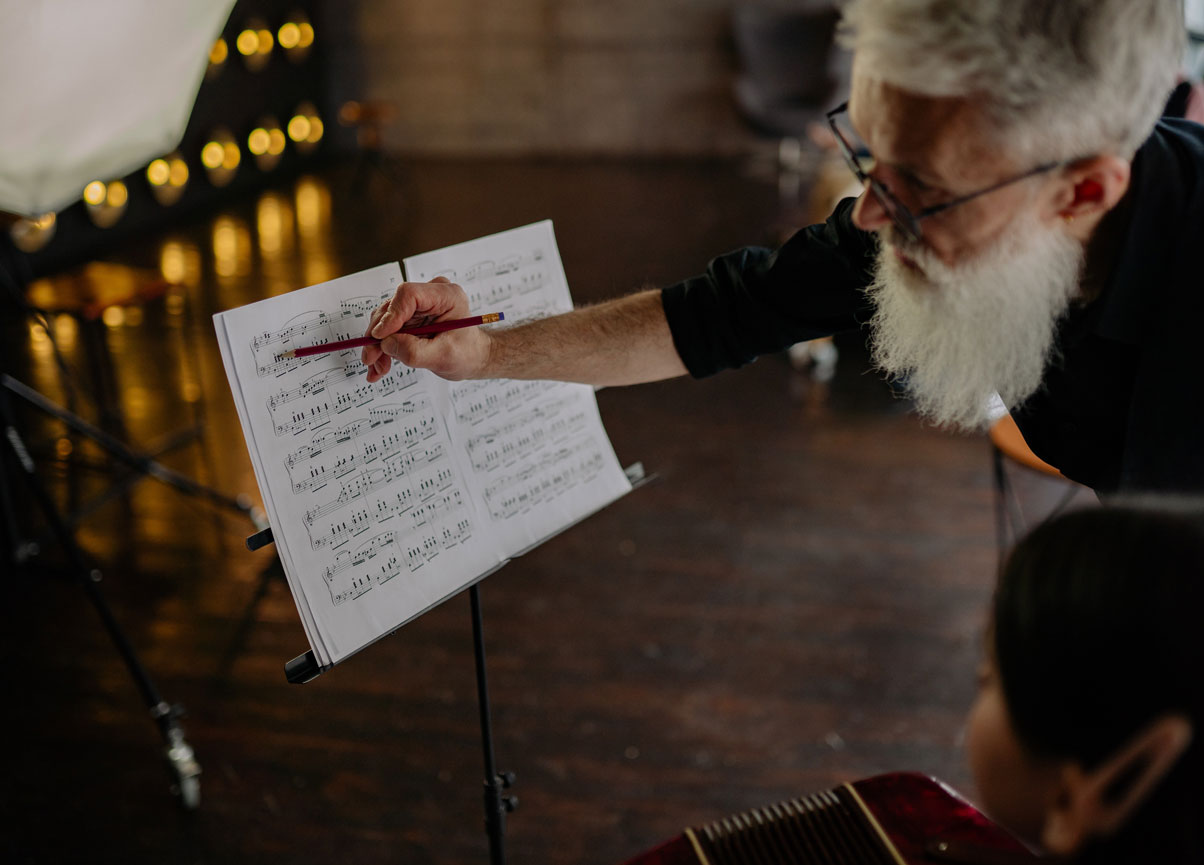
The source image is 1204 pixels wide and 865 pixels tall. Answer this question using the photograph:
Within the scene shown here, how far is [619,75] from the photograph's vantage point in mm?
8211

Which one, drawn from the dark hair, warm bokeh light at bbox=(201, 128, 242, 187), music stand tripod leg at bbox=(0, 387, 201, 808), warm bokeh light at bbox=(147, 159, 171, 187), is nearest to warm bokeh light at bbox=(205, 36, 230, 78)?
warm bokeh light at bbox=(201, 128, 242, 187)

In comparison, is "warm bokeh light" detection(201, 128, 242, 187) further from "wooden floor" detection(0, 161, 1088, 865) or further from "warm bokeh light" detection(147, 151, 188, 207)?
"wooden floor" detection(0, 161, 1088, 865)

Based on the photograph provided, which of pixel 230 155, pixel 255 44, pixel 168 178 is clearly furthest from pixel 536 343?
pixel 255 44

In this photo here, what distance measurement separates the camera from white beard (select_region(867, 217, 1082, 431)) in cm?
112

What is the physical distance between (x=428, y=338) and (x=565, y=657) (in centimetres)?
154

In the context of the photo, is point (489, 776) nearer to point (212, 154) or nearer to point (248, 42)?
point (212, 154)

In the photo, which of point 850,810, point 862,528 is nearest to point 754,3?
point 862,528

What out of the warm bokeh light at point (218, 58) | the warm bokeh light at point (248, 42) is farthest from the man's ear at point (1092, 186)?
the warm bokeh light at point (248, 42)

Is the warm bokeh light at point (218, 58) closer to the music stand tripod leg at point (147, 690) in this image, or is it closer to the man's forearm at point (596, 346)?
the music stand tripod leg at point (147, 690)

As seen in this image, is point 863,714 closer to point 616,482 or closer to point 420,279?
point 616,482

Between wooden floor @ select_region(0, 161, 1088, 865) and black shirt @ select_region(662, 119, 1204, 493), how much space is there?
0.79m

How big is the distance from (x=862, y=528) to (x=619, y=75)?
6144 mm

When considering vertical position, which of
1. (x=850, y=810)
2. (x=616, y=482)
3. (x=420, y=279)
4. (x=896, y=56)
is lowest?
(x=850, y=810)

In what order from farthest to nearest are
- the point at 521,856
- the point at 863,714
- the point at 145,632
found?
the point at 145,632, the point at 863,714, the point at 521,856
